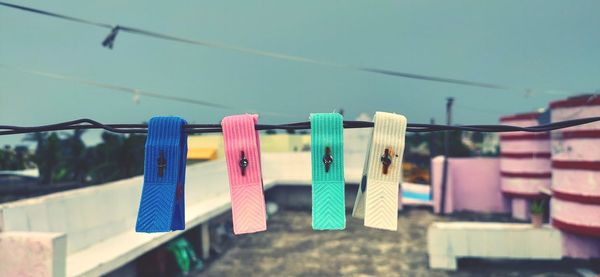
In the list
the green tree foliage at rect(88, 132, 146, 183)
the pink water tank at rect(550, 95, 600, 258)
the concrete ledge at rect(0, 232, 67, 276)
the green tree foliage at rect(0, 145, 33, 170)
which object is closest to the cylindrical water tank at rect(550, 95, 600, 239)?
the pink water tank at rect(550, 95, 600, 258)

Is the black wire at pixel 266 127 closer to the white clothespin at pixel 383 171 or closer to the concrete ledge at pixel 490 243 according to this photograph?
the white clothespin at pixel 383 171

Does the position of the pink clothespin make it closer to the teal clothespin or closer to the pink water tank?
the teal clothespin

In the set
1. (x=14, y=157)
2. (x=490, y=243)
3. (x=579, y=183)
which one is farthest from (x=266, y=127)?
(x=14, y=157)

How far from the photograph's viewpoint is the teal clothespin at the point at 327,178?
2.46 metres

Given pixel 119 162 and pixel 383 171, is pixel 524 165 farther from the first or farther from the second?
pixel 119 162

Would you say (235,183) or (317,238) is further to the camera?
(317,238)

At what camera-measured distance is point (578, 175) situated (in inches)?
408

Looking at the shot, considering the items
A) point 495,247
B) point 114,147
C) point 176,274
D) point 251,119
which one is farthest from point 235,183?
point 114,147

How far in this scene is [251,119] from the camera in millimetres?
2518

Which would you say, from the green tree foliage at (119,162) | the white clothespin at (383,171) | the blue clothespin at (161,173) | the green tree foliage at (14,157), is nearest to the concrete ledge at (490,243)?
the white clothespin at (383,171)

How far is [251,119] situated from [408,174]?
117ft

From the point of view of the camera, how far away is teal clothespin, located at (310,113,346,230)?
8.06 ft

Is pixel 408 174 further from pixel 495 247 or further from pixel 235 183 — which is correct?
pixel 235 183

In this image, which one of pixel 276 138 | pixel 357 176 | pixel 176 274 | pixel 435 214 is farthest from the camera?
pixel 276 138
